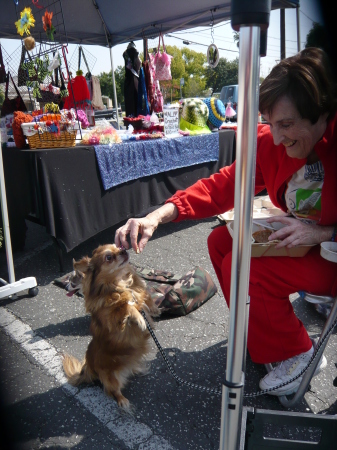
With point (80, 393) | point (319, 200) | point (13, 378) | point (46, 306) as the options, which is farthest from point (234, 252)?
point (46, 306)

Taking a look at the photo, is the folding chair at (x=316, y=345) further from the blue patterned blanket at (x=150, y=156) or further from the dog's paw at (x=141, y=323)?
the blue patterned blanket at (x=150, y=156)

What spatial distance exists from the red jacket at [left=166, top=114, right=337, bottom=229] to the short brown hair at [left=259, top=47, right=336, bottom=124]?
0.54ft

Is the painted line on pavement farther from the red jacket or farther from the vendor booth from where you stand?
the red jacket

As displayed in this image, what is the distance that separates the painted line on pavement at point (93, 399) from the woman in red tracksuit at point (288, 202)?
653mm

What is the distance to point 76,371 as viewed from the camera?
203 centimetres

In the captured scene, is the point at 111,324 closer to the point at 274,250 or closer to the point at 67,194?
the point at 274,250

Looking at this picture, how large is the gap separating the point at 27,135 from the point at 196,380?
8.38 ft

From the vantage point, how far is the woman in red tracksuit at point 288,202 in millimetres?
1408

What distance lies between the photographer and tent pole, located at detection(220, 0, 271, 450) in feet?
2.51

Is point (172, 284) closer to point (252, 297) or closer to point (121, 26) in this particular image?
point (252, 297)

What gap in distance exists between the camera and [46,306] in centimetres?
284

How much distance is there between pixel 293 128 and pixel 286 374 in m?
1.20

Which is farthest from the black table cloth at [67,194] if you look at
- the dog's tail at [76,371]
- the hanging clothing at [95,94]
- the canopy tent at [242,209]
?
the hanging clothing at [95,94]

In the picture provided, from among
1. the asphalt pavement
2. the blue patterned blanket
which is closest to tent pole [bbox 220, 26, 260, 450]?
the asphalt pavement
